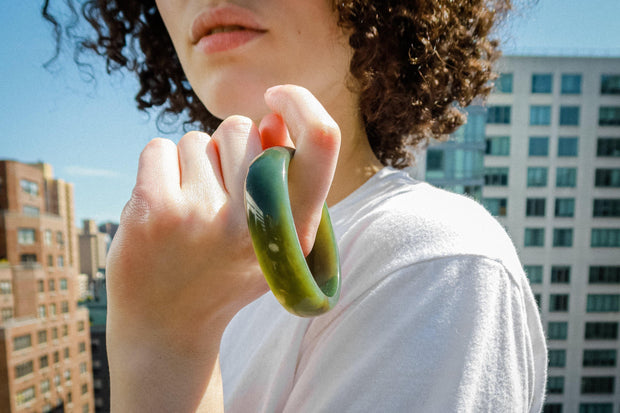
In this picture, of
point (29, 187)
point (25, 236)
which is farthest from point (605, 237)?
point (29, 187)

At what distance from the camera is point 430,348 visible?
45 cm

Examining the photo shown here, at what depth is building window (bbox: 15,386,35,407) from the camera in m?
24.9

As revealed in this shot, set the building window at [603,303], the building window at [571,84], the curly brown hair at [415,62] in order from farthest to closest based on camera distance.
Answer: the building window at [603,303] < the building window at [571,84] < the curly brown hair at [415,62]

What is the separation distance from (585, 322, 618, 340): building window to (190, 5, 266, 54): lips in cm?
2843

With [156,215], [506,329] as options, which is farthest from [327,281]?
[506,329]

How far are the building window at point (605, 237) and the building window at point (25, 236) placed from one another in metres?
34.5

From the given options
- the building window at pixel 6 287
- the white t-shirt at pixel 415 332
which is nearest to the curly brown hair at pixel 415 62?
the white t-shirt at pixel 415 332

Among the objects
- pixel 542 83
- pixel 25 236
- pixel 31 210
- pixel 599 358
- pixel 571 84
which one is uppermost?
pixel 542 83

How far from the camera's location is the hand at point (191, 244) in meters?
0.32

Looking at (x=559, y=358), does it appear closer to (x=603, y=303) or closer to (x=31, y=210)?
(x=603, y=303)

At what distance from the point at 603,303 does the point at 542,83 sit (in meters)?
13.0

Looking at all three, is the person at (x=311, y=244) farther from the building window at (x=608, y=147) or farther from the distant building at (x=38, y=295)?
the distant building at (x=38, y=295)

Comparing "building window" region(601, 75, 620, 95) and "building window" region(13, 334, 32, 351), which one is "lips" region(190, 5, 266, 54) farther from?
"building window" region(13, 334, 32, 351)

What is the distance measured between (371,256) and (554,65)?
26.4 m
